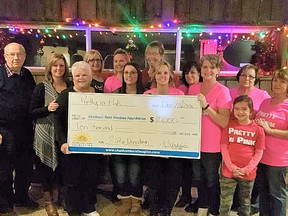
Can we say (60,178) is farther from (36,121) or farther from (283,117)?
(283,117)

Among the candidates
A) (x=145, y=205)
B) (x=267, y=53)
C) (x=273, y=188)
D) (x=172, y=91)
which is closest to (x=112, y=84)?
(x=172, y=91)

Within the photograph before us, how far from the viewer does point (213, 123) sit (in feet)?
8.30

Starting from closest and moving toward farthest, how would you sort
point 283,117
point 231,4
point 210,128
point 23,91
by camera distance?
point 283,117, point 210,128, point 23,91, point 231,4

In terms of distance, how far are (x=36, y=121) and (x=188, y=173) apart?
1428 millimetres

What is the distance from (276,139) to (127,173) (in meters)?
1.22

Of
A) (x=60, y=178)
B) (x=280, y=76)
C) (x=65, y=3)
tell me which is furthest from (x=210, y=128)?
(x=65, y=3)

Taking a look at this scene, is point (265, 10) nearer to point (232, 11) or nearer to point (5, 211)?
point (232, 11)

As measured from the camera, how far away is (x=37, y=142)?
2773 mm

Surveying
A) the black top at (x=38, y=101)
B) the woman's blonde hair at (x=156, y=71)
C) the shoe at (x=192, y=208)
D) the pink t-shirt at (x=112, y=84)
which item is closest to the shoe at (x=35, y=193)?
the black top at (x=38, y=101)

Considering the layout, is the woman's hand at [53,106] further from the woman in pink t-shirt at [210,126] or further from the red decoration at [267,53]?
the red decoration at [267,53]

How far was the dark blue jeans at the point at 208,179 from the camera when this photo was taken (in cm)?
257

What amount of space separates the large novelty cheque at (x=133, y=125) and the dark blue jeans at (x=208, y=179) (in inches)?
4.1

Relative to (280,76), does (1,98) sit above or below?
below

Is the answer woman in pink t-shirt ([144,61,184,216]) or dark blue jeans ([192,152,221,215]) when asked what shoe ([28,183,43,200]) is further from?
dark blue jeans ([192,152,221,215])
